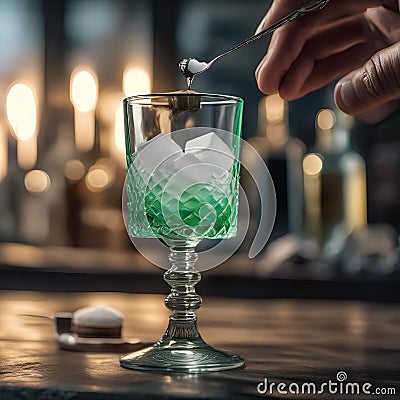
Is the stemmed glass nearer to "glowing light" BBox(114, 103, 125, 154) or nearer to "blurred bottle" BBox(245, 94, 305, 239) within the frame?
"blurred bottle" BBox(245, 94, 305, 239)

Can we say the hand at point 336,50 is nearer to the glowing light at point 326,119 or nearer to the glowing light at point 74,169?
the glowing light at point 326,119

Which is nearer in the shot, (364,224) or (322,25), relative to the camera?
(322,25)

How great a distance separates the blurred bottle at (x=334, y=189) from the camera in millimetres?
2424

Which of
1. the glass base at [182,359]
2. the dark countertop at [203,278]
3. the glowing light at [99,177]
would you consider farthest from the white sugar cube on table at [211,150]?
the glowing light at [99,177]

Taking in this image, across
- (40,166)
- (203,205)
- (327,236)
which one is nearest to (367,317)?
(203,205)

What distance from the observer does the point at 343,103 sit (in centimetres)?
112

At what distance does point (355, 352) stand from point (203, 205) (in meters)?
0.30

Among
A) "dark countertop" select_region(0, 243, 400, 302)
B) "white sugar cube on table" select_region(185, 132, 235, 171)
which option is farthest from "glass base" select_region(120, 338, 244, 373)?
"dark countertop" select_region(0, 243, 400, 302)

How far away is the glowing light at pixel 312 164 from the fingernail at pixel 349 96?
1.35m

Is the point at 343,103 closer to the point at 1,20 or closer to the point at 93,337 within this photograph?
the point at 93,337

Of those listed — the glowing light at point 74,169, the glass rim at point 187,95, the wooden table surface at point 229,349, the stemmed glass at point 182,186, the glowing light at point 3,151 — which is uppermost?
the glowing light at point 3,151

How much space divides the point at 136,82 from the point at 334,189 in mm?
882

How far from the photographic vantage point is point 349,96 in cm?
111

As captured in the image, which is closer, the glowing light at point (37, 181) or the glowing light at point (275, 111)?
the glowing light at point (275, 111)
